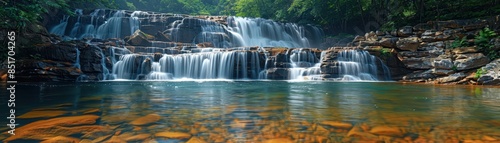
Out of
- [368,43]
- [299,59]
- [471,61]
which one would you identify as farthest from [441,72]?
[299,59]

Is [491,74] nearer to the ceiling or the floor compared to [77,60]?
nearer to the floor

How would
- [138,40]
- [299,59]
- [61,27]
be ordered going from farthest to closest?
[61,27] < [138,40] < [299,59]

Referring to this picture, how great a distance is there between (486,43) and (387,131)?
1922 centimetres

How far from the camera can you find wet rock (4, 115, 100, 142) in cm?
329

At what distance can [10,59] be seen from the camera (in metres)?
16.2

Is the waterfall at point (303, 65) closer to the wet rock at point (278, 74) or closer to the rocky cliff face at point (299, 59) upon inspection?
the rocky cliff face at point (299, 59)

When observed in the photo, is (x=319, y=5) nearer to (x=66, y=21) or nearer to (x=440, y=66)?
(x=440, y=66)

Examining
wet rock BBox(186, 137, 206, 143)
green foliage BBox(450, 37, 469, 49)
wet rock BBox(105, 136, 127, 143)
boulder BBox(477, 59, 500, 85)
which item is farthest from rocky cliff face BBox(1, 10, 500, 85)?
wet rock BBox(186, 137, 206, 143)

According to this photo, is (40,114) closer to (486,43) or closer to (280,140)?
(280,140)

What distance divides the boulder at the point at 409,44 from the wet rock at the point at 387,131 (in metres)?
19.8

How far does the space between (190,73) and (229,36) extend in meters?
12.0

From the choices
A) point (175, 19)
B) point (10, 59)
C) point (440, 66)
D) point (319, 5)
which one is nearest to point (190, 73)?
point (10, 59)

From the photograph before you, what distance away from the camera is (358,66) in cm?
2094

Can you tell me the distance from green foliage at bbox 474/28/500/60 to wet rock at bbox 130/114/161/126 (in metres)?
20.2
